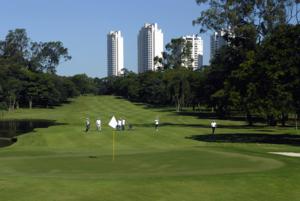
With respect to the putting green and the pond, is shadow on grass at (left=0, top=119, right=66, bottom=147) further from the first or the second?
the putting green

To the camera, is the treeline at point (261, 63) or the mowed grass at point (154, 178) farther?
the treeline at point (261, 63)

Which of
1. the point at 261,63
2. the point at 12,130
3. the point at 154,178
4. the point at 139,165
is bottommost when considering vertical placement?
the point at 12,130

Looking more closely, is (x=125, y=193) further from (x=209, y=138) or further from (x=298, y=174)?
(x=209, y=138)

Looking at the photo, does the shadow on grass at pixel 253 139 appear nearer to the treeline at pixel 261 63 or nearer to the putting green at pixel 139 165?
the treeline at pixel 261 63

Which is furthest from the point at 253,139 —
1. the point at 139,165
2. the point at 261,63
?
the point at 139,165

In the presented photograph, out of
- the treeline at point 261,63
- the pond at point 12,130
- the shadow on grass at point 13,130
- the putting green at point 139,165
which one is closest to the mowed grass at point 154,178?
the putting green at point 139,165

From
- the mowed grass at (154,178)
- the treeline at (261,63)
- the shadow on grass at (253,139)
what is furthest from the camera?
the shadow on grass at (253,139)

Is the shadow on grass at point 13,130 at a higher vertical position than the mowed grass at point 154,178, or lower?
lower

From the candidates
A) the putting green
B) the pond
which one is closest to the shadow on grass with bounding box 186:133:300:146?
the putting green

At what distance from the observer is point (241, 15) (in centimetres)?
6969

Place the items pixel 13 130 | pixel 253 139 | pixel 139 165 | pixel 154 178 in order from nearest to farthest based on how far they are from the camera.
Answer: pixel 154 178, pixel 139 165, pixel 253 139, pixel 13 130

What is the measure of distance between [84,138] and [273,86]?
19.5 metres

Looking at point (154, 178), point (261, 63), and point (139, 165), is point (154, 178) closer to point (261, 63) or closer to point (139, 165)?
point (139, 165)

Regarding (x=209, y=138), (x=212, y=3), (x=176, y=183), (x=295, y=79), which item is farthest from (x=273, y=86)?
(x=176, y=183)
